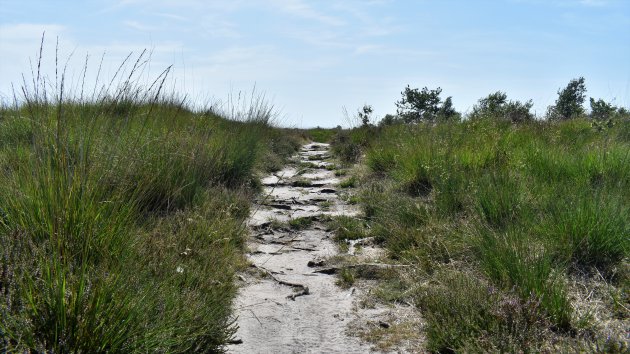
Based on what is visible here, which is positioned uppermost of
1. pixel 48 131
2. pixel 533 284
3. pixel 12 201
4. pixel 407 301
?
pixel 48 131

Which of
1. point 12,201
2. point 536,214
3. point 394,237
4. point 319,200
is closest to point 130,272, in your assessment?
point 12,201

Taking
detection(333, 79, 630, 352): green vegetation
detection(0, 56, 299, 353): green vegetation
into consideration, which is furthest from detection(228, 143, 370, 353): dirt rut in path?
detection(333, 79, 630, 352): green vegetation

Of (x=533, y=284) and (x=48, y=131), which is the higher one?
(x=48, y=131)

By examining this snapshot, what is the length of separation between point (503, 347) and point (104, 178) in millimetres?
2577

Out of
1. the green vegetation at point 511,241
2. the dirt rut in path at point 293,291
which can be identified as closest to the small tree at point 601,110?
the green vegetation at point 511,241

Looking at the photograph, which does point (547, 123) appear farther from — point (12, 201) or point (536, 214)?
point (12, 201)

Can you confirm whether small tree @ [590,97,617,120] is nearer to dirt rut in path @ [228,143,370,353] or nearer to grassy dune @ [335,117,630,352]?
grassy dune @ [335,117,630,352]

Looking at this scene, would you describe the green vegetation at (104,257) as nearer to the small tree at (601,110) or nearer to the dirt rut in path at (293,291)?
the dirt rut in path at (293,291)

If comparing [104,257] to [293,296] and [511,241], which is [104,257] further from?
[511,241]

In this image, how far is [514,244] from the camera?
3721 mm

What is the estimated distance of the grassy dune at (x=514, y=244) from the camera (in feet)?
9.96

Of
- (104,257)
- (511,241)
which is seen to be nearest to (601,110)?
(511,241)

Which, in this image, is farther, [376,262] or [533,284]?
[376,262]

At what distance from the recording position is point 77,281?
2545 millimetres
